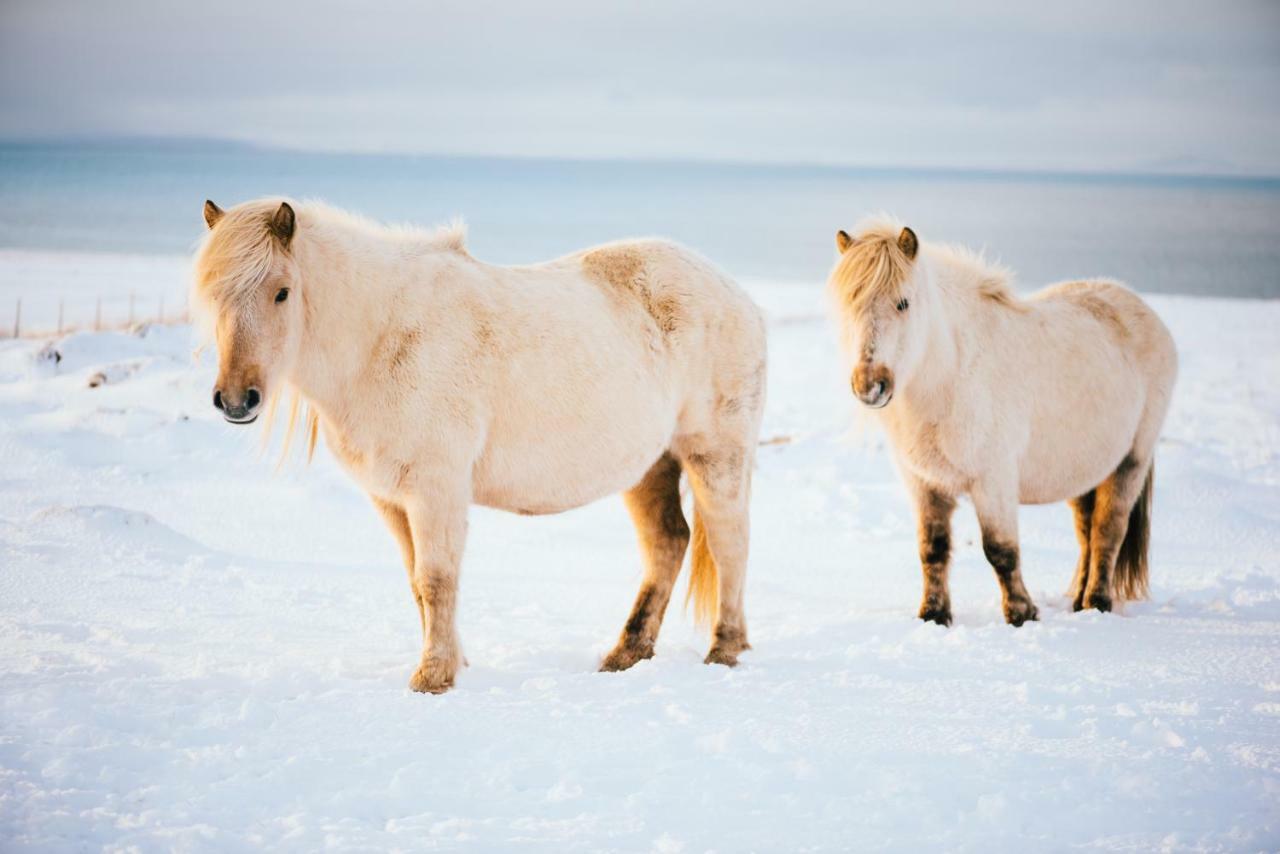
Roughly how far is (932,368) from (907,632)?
1.50 meters

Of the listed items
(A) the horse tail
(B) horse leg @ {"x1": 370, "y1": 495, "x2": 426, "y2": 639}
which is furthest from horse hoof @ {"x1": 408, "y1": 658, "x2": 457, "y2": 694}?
(A) the horse tail

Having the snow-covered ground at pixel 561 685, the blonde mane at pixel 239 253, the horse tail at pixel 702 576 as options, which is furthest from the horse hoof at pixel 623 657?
the blonde mane at pixel 239 253

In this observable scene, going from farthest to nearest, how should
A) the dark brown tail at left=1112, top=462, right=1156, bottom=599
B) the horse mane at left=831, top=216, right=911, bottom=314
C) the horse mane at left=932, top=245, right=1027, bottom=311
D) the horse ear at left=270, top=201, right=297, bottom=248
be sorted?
the dark brown tail at left=1112, top=462, right=1156, bottom=599 < the horse mane at left=932, top=245, right=1027, bottom=311 < the horse mane at left=831, top=216, right=911, bottom=314 < the horse ear at left=270, top=201, right=297, bottom=248

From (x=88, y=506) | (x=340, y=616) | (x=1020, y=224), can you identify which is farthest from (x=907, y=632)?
(x=1020, y=224)

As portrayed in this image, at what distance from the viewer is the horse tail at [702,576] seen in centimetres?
548

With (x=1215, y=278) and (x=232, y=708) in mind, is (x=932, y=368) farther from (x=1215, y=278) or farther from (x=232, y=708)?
(x=1215, y=278)

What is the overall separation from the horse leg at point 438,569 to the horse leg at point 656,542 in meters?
1.06

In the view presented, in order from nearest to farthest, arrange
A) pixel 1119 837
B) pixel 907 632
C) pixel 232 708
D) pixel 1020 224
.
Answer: pixel 1119 837 < pixel 232 708 < pixel 907 632 < pixel 1020 224

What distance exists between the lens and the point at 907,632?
546cm

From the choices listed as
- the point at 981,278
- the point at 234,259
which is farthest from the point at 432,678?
the point at 981,278

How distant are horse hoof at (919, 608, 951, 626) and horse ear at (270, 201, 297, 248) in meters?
4.00

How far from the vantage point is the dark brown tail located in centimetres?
675

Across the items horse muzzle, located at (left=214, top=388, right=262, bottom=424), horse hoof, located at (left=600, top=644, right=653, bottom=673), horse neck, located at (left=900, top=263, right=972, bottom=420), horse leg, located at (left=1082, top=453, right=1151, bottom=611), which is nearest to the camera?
horse muzzle, located at (left=214, top=388, right=262, bottom=424)

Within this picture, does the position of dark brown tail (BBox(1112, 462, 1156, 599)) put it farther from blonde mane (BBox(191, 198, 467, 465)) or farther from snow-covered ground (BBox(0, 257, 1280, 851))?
blonde mane (BBox(191, 198, 467, 465))
